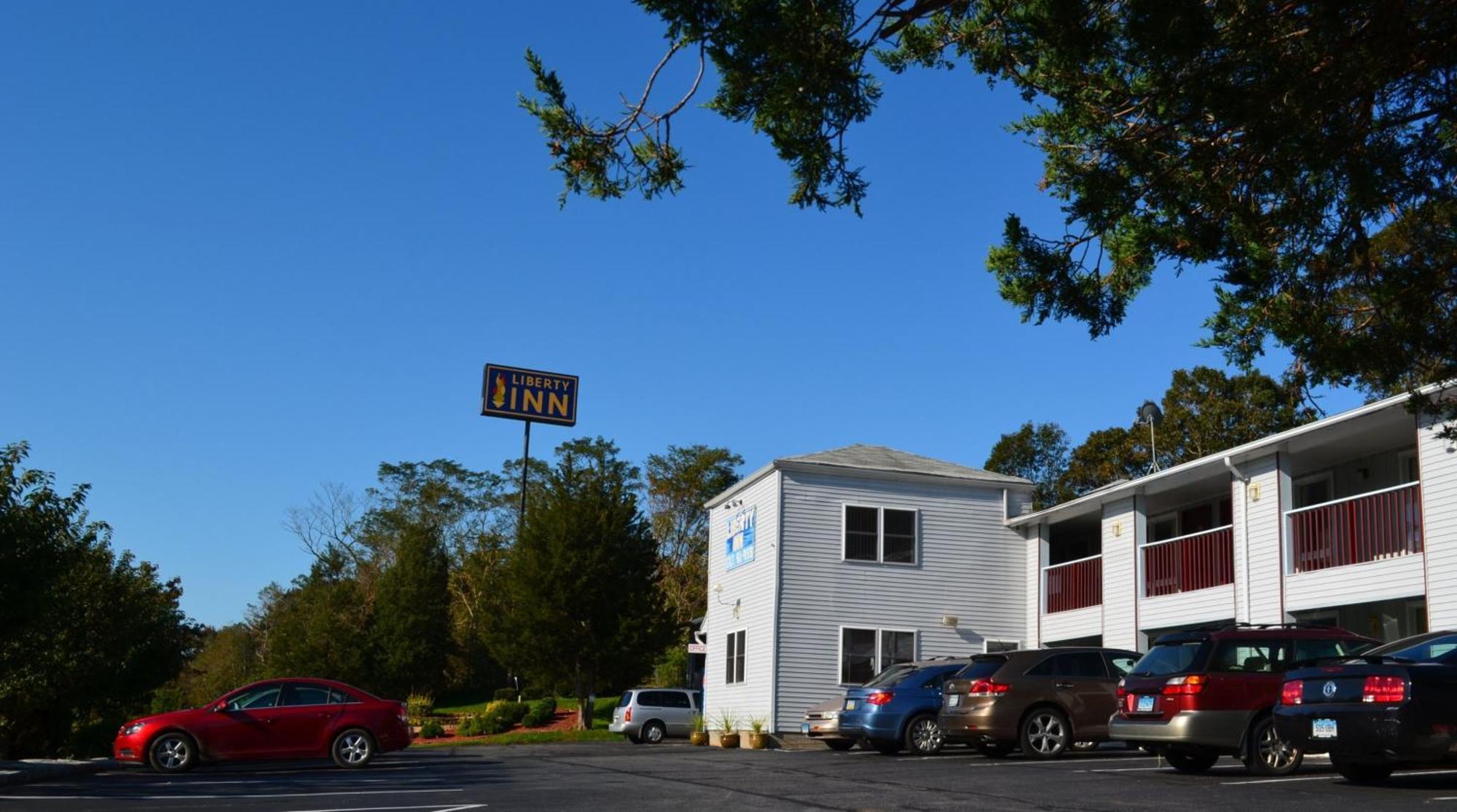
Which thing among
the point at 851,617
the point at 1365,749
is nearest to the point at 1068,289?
the point at 1365,749

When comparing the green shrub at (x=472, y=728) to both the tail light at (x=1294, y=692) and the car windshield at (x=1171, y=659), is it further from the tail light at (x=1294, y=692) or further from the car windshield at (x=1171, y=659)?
the tail light at (x=1294, y=692)

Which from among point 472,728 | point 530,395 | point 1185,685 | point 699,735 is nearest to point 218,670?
point 530,395

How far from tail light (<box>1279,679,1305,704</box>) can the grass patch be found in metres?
25.8

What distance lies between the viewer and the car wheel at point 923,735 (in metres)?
19.8

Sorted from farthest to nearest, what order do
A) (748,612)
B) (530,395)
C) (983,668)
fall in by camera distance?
(530,395) < (748,612) < (983,668)

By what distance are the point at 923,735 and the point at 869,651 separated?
8.68 meters

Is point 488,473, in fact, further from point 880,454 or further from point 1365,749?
point 1365,749

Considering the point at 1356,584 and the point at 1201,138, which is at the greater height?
the point at 1201,138

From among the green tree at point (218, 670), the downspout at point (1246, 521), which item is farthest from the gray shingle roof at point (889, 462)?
the green tree at point (218, 670)

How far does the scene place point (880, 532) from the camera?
29016 mm

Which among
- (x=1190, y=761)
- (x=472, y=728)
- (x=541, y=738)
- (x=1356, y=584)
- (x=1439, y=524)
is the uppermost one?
(x=1439, y=524)

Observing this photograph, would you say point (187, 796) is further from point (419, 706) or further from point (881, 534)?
point (419, 706)

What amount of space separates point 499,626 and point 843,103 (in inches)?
1556

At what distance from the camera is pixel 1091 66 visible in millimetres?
9633
